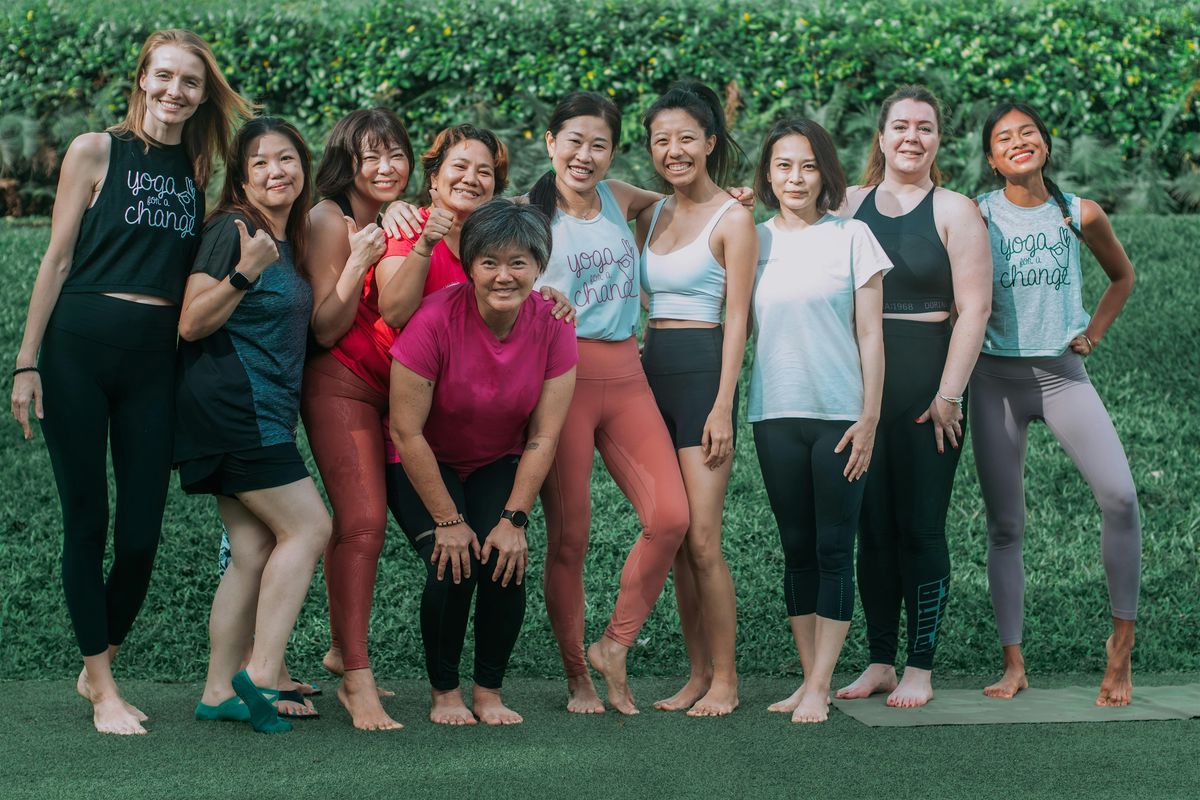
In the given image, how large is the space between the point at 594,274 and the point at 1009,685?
6.99 feet

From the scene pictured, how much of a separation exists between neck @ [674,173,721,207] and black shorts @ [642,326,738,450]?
0.46 metres

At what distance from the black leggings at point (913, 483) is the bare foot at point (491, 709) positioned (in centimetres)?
144

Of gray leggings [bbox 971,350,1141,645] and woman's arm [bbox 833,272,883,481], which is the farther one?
gray leggings [bbox 971,350,1141,645]

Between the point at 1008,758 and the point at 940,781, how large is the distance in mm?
351

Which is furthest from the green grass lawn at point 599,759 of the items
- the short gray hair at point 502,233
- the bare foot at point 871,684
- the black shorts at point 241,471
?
the short gray hair at point 502,233

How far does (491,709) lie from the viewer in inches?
181

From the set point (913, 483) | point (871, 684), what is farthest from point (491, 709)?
point (913, 483)

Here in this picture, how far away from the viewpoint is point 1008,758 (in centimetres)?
413

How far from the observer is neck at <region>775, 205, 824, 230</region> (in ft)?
15.7

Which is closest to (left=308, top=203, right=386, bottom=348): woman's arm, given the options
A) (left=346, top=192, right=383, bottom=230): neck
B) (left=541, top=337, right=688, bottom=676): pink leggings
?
(left=346, top=192, right=383, bottom=230): neck

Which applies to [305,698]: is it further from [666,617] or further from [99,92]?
[99,92]

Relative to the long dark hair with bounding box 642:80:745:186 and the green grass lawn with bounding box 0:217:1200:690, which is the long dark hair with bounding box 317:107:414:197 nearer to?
the long dark hair with bounding box 642:80:745:186

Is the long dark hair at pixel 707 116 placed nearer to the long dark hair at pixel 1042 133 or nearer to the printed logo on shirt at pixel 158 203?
the long dark hair at pixel 1042 133

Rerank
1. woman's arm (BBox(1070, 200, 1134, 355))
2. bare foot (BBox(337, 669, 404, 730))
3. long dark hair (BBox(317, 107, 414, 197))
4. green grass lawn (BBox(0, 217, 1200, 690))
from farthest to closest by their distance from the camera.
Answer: green grass lawn (BBox(0, 217, 1200, 690)) < woman's arm (BBox(1070, 200, 1134, 355)) < long dark hair (BBox(317, 107, 414, 197)) < bare foot (BBox(337, 669, 404, 730))
